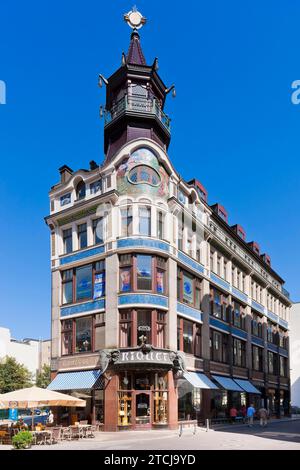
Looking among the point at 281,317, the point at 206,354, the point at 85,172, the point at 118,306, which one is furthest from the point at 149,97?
the point at 281,317

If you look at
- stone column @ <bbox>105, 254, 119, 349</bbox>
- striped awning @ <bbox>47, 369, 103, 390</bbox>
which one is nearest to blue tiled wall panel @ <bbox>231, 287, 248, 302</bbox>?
stone column @ <bbox>105, 254, 119, 349</bbox>

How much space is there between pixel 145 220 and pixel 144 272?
12.1ft

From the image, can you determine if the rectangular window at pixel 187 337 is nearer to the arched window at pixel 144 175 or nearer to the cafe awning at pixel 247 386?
the cafe awning at pixel 247 386

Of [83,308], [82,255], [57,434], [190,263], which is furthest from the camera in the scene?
[190,263]

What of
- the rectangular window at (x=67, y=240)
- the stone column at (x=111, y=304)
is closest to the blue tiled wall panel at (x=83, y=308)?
the stone column at (x=111, y=304)

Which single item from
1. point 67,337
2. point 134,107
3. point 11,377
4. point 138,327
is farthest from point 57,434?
point 11,377

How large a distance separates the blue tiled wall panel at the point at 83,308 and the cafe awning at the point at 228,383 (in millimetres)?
12619

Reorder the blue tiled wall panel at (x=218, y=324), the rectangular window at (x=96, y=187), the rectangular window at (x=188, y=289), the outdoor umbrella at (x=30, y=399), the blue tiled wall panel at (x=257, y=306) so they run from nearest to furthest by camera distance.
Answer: the outdoor umbrella at (x=30, y=399), the rectangular window at (x=96, y=187), the rectangular window at (x=188, y=289), the blue tiled wall panel at (x=218, y=324), the blue tiled wall panel at (x=257, y=306)

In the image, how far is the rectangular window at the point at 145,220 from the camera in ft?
123

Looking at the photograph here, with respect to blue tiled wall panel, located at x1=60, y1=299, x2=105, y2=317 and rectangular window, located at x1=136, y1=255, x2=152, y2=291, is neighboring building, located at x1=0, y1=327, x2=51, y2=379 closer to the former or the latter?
blue tiled wall panel, located at x1=60, y1=299, x2=105, y2=317

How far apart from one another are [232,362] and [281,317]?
82.3 ft

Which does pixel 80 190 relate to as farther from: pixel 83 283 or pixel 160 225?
pixel 160 225

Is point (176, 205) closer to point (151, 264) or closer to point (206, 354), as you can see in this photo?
point (151, 264)

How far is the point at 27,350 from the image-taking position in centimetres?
11262
